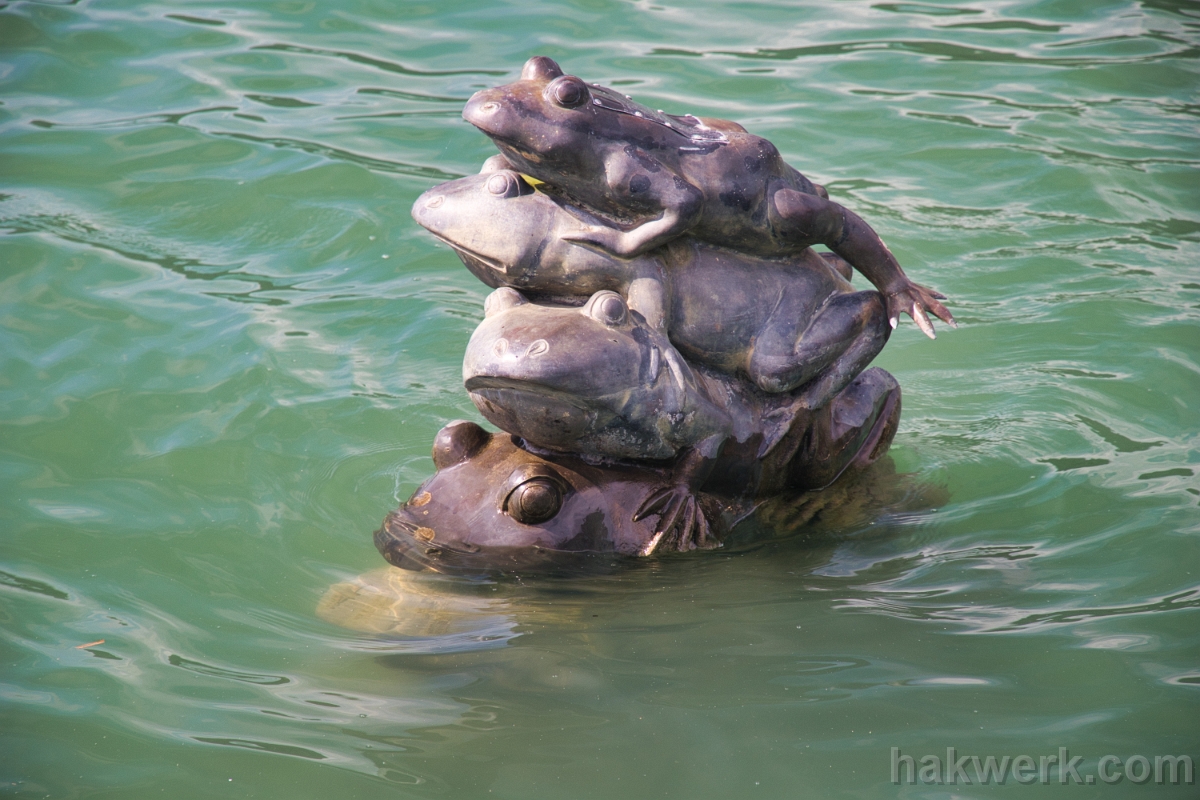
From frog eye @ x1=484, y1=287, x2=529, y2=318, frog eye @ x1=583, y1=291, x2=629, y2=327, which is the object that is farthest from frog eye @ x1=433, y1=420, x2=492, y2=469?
frog eye @ x1=583, y1=291, x2=629, y2=327

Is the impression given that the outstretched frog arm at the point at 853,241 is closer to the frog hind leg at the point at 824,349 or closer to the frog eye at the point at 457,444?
the frog hind leg at the point at 824,349

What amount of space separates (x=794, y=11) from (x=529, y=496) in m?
6.07

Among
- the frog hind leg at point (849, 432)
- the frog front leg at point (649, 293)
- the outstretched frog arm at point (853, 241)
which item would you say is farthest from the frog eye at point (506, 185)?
the frog hind leg at point (849, 432)

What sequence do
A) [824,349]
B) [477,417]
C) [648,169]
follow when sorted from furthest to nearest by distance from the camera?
[477,417], [824,349], [648,169]

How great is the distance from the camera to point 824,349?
11.0 ft

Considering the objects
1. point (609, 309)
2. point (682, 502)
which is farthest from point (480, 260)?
point (682, 502)

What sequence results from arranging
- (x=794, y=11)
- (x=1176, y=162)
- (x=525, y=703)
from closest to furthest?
1. (x=525, y=703)
2. (x=1176, y=162)
3. (x=794, y=11)

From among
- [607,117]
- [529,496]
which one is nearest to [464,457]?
[529,496]

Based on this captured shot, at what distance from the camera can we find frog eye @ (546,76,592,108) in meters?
3.06

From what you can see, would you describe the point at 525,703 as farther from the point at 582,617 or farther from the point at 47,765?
the point at 47,765

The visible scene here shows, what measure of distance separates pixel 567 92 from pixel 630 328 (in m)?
0.66

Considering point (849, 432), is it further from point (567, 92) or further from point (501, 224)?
point (567, 92)

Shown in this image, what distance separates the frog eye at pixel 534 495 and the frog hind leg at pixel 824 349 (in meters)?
0.68

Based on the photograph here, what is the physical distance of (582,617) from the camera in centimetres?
332
